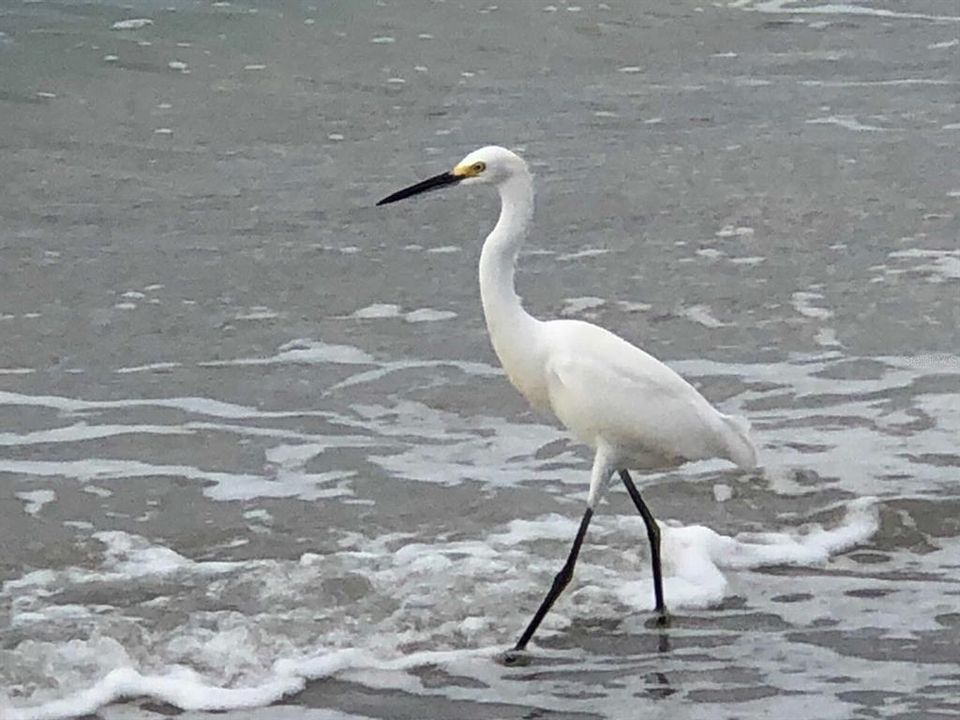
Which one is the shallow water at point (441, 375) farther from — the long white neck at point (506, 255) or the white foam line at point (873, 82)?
the long white neck at point (506, 255)

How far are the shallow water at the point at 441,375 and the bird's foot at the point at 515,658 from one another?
80 millimetres

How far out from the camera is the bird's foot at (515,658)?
221 inches

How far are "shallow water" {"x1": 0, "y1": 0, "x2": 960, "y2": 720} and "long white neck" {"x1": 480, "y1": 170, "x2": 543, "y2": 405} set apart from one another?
0.72 metres

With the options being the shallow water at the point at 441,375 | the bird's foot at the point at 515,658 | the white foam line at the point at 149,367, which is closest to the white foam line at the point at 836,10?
the shallow water at the point at 441,375

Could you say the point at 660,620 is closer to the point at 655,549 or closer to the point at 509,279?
the point at 655,549

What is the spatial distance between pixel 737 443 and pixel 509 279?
2.79ft

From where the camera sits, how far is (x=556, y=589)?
5.84 metres

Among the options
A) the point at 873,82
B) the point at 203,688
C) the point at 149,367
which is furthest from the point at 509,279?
the point at 873,82

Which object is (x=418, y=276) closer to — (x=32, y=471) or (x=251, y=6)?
(x=32, y=471)

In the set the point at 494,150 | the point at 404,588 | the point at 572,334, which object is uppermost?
the point at 494,150

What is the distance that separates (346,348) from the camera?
8.53 meters

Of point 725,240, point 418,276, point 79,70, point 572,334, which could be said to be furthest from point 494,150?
point 79,70

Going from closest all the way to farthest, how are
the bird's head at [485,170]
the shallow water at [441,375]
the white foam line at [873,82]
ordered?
the shallow water at [441,375]
the bird's head at [485,170]
the white foam line at [873,82]

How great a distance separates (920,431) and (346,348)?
242 cm
